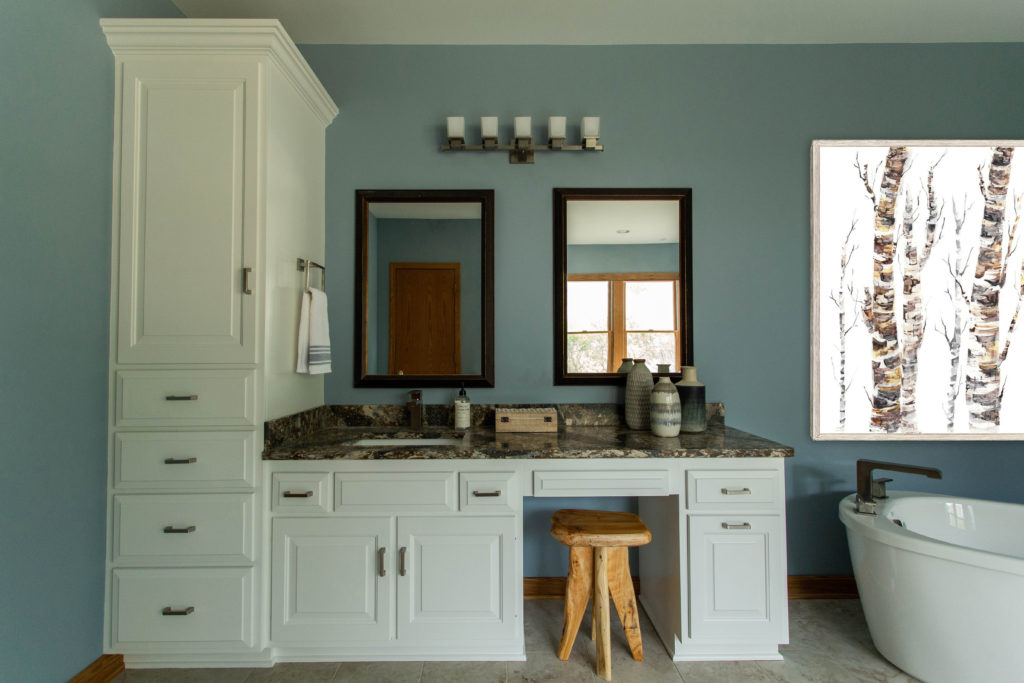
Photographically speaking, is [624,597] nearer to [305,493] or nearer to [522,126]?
[305,493]

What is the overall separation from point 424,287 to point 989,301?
2.63 meters

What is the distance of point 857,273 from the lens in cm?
238

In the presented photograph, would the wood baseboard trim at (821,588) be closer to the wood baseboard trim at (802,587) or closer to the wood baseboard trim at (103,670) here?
the wood baseboard trim at (802,587)

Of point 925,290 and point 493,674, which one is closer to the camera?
point 493,674

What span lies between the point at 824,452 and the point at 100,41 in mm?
3425

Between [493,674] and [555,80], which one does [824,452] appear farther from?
[555,80]

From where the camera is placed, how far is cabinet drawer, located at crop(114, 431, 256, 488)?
1.83 m

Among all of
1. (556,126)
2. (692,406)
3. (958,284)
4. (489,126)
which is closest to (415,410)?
(692,406)

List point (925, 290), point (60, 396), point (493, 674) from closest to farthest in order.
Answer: point (60, 396) → point (493, 674) → point (925, 290)

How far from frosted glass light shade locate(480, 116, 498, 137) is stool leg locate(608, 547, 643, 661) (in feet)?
6.04

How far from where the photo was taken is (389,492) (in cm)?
186

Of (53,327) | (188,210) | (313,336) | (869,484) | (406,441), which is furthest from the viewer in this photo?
(406,441)

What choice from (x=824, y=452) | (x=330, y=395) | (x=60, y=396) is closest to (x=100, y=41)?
(x=60, y=396)

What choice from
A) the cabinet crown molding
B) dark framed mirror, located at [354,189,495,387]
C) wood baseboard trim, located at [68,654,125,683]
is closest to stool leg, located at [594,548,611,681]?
dark framed mirror, located at [354,189,495,387]
